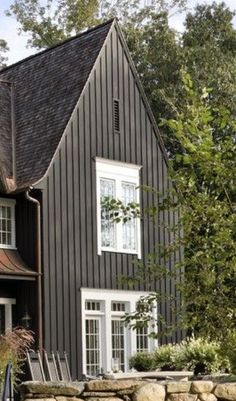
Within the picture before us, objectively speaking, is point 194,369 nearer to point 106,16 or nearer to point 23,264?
Result: point 23,264

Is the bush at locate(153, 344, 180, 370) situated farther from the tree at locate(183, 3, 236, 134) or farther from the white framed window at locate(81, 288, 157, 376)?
the tree at locate(183, 3, 236, 134)

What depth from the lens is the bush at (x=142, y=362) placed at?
22.6 meters

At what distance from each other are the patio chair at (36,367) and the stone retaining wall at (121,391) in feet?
24.9

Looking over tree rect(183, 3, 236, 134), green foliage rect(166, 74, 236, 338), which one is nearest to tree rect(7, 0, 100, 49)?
tree rect(183, 3, 236, 134)

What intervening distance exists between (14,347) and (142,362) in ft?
16.0

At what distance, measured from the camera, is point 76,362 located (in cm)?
2209

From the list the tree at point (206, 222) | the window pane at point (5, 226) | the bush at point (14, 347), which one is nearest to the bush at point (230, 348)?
the tree at point (206, 222)

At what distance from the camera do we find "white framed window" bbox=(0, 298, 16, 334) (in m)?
22.0

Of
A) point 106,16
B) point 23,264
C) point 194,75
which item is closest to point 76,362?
point 23,264

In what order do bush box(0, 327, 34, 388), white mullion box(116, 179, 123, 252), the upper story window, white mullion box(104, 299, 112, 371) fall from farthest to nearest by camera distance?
white mullion box(116, 179, 123, 252) → white mullion box(104, 299, 112, 371) → the upper story window → bush box(0, 327, 34, 388)

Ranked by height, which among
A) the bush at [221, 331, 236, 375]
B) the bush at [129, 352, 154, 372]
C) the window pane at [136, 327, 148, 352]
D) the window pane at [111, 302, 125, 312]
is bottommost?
the bush at [129, 352, 154, 372]

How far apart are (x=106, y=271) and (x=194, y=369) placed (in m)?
3.27

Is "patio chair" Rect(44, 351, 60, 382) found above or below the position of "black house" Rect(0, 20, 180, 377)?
below

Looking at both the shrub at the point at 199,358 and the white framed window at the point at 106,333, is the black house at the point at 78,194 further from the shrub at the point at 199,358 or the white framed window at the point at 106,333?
the shrub at the point at 199,358
